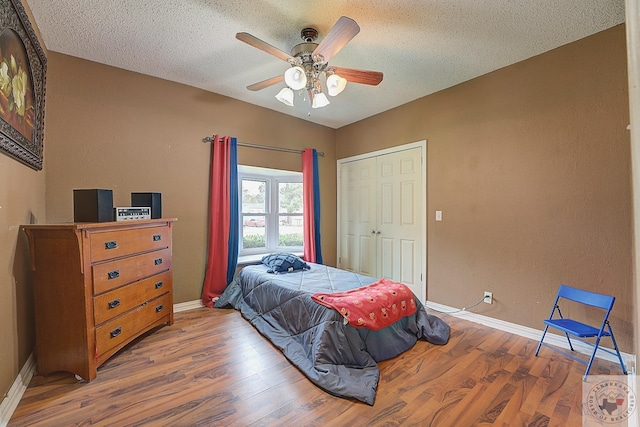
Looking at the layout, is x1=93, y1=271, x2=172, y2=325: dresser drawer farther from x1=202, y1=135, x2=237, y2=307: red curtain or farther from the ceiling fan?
the ceiling fan

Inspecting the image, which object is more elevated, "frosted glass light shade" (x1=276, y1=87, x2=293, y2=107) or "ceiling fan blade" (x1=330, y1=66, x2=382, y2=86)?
"ceiling fan blade" (x1=330, y1=66, x2=382, y2=86)

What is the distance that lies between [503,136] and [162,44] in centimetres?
318

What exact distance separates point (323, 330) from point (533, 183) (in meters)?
2.23

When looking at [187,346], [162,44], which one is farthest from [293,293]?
[162,44]

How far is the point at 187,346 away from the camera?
233 cm

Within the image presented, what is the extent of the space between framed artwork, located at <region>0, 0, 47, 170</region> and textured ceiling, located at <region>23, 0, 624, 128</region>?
345 mm

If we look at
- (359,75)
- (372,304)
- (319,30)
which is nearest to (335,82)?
(359,75)

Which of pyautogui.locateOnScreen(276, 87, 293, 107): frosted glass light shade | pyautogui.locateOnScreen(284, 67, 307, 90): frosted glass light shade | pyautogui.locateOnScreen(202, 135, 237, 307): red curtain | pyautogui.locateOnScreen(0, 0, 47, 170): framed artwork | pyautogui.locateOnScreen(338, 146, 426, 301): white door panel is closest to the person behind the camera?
pyautogui.locateOnScreen(0, 0, 47, 170): framed artwork

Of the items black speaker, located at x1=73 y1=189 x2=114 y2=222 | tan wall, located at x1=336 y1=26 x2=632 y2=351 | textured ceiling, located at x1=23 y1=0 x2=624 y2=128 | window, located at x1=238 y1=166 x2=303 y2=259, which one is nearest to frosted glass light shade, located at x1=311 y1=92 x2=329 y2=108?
textured ceiling, located at x1=23 y1=0 x2=624 y2=128

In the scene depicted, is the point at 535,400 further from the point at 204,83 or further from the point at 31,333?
the point at 204,83

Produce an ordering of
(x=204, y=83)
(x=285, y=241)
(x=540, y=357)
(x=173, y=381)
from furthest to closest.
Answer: (x=285, y=241), (x=204, y=83), (x=540, y=357), (x=173, y=381)

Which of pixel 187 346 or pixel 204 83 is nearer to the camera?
pixel 187 346

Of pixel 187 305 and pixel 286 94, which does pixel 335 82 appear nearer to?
pixel 286 94

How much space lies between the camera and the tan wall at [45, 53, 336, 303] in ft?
8.15
